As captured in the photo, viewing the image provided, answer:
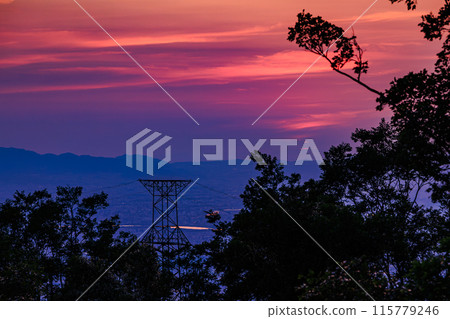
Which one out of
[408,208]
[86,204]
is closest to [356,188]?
[408,208]

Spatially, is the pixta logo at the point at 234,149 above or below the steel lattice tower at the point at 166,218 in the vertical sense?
above

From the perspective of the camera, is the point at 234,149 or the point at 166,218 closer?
the point at 234,149

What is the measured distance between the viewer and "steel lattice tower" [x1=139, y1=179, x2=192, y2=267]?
50.3 meters

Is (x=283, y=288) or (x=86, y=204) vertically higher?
(x=86, y=204)

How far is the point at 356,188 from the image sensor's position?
135ft

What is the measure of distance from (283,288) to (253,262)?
74.2 inches

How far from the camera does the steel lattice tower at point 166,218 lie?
50309mm

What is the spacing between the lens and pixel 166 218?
56.8 meters

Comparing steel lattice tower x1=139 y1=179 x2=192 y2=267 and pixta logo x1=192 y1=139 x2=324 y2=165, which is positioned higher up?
pixta logo x1=192 y1=139 x2=324 y2=165

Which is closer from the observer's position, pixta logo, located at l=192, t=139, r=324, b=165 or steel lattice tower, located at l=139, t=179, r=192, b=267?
pixta logo, located at l=192, t=139, r=324, b=165

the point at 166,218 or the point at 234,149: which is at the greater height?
the point at 234,149

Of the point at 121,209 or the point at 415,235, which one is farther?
the point at 121,209

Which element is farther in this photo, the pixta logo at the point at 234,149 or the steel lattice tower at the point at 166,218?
the steel lattice tower at the point at 166,218
